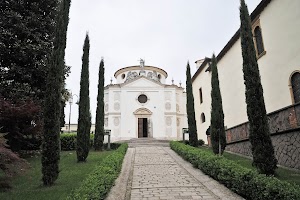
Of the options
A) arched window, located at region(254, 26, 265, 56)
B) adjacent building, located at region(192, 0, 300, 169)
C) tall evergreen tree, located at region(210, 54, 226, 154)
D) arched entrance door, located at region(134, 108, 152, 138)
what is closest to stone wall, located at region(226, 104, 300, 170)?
adjacent building, located at region(192, 0, 300, 169)

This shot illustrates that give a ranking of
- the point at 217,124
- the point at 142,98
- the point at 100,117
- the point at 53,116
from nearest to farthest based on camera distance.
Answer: the point at 53,116 < the point at 217,124 < the point at 100,117 < the point at 142,98

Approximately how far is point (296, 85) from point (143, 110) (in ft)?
68.6

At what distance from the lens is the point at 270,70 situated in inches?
500

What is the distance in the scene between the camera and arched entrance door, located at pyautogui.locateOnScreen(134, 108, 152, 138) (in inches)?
1188

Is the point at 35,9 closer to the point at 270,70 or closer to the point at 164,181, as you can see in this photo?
the point at 164,181

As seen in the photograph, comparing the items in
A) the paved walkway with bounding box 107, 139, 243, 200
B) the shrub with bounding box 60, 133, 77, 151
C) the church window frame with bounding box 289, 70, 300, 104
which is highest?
the church window frame with bounding box 289, 70, 300, 104

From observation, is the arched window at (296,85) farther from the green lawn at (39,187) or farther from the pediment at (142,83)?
the pediment at (142,83)

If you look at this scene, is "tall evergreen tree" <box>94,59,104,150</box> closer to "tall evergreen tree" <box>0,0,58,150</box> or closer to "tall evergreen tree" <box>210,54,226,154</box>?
"tall evergreen tree" <box>0,0,58,150</box>

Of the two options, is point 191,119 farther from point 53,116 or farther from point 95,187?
point 95,187

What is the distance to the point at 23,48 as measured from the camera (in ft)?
40.1

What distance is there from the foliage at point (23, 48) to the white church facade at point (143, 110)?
17.0 metres

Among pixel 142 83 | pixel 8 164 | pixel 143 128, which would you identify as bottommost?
pixel 8 164

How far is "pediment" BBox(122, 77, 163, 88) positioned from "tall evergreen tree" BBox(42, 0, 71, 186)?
76.0 feet

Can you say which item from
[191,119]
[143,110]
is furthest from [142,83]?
[191,119]
